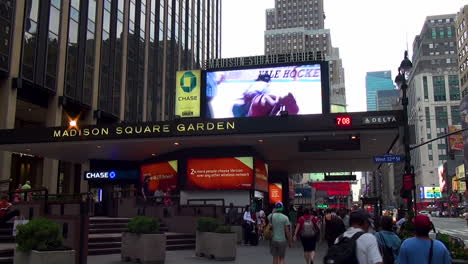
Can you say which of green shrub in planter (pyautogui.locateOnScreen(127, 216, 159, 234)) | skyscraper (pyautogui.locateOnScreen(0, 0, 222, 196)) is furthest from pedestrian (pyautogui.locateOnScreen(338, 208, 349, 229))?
skyscraper (pyautogui.locateOnScreen(0, 0, 222, 196))

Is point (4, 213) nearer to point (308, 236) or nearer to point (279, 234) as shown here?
point (279, 234)

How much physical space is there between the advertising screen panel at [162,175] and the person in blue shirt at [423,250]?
79.9 feet

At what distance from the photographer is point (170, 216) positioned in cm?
2356

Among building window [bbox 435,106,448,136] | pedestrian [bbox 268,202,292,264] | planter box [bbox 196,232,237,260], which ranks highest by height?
building window [bbox 435,106,448,136]

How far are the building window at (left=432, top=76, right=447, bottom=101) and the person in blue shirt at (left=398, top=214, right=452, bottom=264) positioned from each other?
167245 millimetres

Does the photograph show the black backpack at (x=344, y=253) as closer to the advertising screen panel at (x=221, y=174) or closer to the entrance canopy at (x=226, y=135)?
the entrance canopy at (x=226, y=135)

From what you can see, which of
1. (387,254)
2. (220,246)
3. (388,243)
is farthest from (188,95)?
(387,254)

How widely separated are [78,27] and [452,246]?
35179mm

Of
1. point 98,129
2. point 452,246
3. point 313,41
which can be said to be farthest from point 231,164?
point 313,41

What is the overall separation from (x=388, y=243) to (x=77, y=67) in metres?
36.1

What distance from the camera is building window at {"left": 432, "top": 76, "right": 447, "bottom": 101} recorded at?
525 feet

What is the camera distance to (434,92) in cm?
16012

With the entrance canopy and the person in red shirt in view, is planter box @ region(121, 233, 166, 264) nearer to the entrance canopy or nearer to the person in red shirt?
the person in red shirt

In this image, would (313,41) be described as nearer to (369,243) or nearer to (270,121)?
(270,121)
